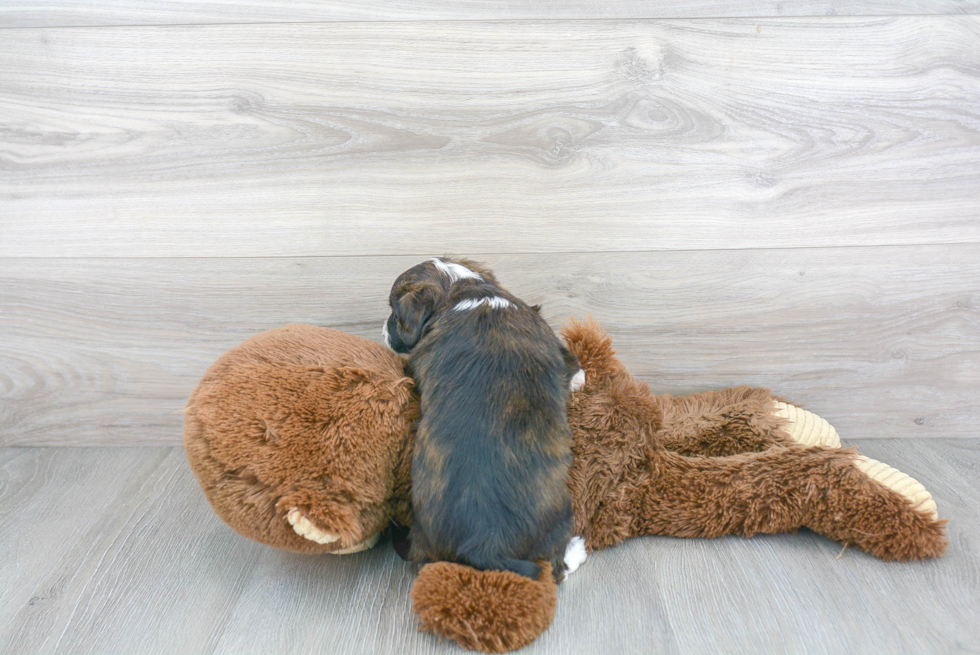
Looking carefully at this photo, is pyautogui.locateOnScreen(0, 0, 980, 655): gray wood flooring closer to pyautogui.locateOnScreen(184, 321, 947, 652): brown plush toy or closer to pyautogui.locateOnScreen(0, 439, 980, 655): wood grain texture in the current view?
pyautogui.locateOnScreen(0, 439, 980, 655): wood grain texture

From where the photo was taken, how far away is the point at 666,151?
55.4 inches

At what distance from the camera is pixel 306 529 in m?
1.01

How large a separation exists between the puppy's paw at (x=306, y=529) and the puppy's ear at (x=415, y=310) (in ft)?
1.13

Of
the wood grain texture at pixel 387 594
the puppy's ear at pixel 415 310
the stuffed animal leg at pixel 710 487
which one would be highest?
the puppy's ear at pixel 415 310

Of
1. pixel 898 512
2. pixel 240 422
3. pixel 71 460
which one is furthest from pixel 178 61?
pixel 898 512

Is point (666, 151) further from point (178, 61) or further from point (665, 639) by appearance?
point (178, 61)

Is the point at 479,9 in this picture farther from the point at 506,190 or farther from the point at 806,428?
the point at 806,428

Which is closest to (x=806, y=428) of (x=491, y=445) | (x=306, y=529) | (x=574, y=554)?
(x=574, y=554)

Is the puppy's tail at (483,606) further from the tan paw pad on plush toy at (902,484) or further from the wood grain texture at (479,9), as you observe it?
the wood grain texture at (479,9)

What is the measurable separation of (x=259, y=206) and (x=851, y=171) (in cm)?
129

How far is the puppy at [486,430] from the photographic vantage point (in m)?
0.99

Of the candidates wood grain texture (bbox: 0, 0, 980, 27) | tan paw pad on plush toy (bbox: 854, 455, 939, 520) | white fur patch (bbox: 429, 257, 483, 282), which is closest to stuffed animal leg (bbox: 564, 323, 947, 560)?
tan paw pad on plush toy (bbox: 854, 455, 939, 520)

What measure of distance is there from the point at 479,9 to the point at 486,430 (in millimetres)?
892

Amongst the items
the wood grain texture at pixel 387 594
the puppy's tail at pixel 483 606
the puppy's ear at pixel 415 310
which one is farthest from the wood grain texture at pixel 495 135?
the puppy's tail at pixel 483 606
